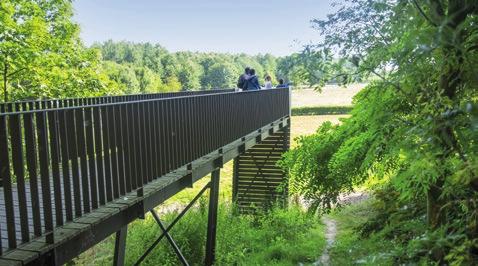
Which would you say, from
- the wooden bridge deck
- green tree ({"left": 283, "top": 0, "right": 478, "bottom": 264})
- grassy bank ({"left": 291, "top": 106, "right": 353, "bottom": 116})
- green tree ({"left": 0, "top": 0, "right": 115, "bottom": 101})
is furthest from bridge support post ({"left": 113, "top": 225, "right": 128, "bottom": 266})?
grassy bank ({"left": 291, "top": 106, "right": 353, "bottom": 116})

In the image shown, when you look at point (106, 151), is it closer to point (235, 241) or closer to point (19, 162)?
point (19, 162)

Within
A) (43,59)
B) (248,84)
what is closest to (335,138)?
(248,84)

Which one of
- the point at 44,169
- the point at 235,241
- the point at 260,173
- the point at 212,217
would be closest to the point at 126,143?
the point at 44,169

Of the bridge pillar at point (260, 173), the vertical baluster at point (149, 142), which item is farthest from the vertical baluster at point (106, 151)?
Answer: the bridge pillar at point (260, 173)

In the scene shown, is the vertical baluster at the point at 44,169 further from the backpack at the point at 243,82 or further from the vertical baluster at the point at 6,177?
the backpack at the point at 243,82

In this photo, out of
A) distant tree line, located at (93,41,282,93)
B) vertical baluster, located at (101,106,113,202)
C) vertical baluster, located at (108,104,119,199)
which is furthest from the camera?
distant tree line, located at (93,41,282,93)

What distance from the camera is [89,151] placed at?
14.7 feet

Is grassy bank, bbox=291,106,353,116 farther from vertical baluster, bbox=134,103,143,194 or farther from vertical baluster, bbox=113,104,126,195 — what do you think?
vertical baluster, bbox=113,104,126,195

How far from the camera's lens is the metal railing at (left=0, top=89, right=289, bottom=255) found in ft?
11.7

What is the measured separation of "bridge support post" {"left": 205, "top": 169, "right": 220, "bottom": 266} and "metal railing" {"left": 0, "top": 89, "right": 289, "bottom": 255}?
43.1 inches

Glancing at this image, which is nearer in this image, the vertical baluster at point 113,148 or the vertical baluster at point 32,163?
the vertical baluster at point 32,163

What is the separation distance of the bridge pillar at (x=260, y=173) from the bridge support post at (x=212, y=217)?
6.88 meters

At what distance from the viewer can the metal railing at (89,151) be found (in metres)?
3.57

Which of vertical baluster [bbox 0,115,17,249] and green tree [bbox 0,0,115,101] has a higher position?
green tree [bbox 0,0,115,101]
